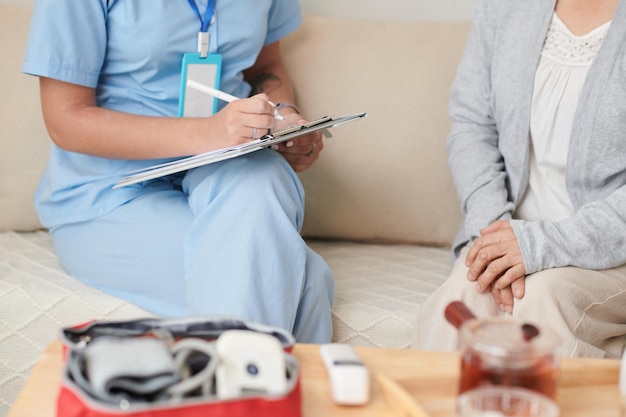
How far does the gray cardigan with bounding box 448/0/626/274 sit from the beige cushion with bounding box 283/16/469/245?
19 centimetres

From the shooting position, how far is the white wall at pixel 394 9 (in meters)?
2.13

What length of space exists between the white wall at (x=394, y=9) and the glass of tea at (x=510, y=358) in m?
1.41

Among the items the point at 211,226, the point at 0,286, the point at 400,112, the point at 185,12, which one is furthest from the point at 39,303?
the point at 400,112

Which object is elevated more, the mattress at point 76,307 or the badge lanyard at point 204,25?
Answer: the badge lanyard at point 204,25

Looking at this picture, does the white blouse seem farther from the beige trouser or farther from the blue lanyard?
the blue lanyard

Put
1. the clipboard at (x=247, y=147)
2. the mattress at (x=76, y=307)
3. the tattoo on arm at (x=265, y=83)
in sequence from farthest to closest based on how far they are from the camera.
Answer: the tattoo on arm at (x=265, y=83) → the mattress at (x=76, y=307) → the clipboard at (x=247, y=147)

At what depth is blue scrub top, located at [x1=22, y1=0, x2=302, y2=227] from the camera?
1.50m

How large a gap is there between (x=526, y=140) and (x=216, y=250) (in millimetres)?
605

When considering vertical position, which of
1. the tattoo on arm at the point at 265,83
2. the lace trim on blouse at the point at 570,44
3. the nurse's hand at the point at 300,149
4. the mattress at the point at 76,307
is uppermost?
the lace trim on blouse at the point at 570,44

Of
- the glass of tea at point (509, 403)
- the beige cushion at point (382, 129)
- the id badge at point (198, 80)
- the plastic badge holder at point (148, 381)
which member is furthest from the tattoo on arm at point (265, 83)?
the glass of tea at point (509, 403)

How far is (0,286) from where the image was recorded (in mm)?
1558

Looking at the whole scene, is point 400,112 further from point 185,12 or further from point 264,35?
point 185,12

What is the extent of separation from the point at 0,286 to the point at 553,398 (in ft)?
3.54

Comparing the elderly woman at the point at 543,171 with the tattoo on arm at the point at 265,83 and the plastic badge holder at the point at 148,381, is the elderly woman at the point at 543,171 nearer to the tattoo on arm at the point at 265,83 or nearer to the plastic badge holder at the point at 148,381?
the tattoo on arm at the point at 265,83
